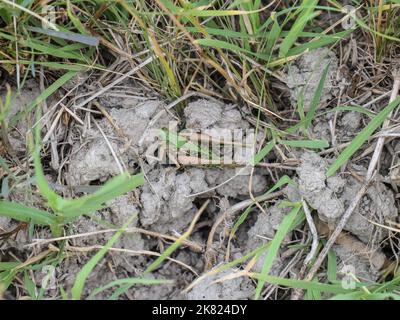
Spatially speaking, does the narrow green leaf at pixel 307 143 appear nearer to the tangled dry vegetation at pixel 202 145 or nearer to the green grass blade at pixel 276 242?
the tangled dry vegetation at pixel 202 145

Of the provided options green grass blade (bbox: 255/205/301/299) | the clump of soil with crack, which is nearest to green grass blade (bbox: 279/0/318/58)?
the clump of soil with crack

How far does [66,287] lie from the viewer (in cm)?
162

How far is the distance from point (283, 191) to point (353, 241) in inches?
10.0

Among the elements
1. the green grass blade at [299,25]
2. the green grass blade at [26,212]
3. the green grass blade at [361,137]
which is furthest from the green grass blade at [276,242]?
the green grass blade at [26,212]

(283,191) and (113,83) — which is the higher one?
(113,83)

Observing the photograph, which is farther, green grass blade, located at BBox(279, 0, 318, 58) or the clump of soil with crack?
the clump of soil with crack

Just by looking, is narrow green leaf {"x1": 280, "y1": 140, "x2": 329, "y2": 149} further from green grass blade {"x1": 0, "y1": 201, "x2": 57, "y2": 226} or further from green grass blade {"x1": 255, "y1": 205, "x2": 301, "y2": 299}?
green grass blade {"x1": 0, "y1": 201, "x2": 57, "y2": 226}

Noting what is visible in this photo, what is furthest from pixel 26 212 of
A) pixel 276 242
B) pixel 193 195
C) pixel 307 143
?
pixel 307 143

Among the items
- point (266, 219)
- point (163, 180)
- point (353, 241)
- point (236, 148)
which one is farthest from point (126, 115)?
point (353, 241)

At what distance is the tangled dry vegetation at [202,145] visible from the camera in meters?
1.58

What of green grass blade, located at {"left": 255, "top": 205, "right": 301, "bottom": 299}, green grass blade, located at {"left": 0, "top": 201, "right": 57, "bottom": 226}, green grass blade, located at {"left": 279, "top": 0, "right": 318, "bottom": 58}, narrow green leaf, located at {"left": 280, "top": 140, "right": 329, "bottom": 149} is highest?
green grass blade, located at {"left": 279, "top": 0, "right": 318, "bottom": 58}

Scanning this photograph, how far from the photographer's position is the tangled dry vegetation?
1.58 metres
